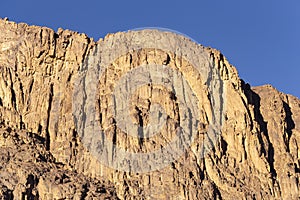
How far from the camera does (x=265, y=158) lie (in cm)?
18788

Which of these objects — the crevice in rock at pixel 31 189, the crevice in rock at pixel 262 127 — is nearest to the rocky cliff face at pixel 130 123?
the crevice in rock at pixel 31 189

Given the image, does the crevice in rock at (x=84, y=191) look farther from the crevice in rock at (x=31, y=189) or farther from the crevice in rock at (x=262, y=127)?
the crevice in rock at (x=262, y=127)

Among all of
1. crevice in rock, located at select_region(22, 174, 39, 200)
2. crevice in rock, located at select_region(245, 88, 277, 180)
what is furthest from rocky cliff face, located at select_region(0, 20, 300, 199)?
crevice in rock, located at select_region(245, 88, 277, 180)

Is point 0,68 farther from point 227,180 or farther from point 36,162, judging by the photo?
point 227,180

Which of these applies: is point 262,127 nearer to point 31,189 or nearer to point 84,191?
point 84,191

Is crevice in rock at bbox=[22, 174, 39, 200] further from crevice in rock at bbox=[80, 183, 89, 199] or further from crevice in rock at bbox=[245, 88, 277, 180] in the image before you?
A: crevice in rock at bbox=[245, 88, 277, 180]

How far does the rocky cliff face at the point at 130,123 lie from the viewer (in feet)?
568

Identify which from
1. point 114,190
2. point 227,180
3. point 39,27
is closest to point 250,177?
point 227,180

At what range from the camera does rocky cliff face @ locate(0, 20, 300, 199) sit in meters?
173

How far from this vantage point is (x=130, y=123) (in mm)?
178625

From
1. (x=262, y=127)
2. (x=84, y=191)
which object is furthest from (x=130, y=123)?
(x=262, y=127)

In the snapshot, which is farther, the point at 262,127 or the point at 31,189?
the point at 262,127

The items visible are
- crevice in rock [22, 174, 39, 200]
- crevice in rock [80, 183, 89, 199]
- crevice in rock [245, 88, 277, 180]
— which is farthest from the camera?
crevice in rock [245, 88, 277, 180]

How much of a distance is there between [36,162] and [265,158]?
1179 inches
